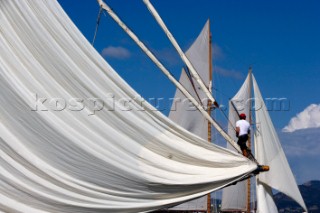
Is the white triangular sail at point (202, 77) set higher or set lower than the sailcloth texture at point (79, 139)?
higher

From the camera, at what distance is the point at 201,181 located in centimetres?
1659

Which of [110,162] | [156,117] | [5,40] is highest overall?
[5,40]

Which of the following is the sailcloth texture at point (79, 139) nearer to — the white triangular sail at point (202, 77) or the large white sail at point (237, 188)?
the white triangular sail at point (202, 77)

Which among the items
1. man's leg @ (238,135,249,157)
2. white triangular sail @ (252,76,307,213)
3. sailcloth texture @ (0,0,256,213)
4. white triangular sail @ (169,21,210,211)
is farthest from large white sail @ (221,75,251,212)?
sailcloth texture @ (0,0,256,213)

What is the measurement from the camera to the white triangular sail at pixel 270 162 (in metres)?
20.8

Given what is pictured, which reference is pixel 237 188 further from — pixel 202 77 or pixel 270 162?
pixel 270 162

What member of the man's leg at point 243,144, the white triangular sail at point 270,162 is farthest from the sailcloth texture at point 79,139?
the white triangular sail at point 270,162

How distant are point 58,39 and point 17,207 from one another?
4.06 metres

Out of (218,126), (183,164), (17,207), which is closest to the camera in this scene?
(17,207)

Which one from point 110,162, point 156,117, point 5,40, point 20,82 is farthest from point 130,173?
point 5,40

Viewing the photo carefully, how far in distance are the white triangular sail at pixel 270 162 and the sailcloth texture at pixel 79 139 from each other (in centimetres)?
353

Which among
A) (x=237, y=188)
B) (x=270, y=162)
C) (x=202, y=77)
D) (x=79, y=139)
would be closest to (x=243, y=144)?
(x=270, y=162)

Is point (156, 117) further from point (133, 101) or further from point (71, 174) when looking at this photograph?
point (71, 174)

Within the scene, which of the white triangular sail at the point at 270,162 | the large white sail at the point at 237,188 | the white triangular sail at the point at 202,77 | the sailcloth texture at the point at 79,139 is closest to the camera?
the sailcloth texture at the point at 79,139
